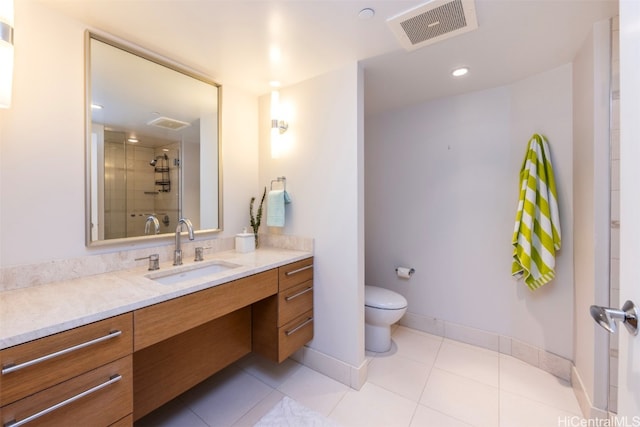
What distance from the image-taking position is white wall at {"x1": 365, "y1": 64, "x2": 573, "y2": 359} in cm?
181

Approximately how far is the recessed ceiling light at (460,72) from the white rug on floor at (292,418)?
237 centimetres

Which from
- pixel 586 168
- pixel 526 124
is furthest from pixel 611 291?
pixel 526 124

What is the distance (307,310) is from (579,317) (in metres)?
1.73

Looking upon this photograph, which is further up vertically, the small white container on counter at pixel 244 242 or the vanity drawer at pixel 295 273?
the small white container on counter at pixel 244 242

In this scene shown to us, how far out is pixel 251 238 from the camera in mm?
1974

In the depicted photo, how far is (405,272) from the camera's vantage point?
7.98 feet

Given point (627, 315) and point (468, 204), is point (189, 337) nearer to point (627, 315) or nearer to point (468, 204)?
point (627, 315)

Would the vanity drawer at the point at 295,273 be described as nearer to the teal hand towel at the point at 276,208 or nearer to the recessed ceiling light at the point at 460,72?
the teal hand towel at the point at 276,208

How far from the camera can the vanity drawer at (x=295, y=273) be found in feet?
5.46

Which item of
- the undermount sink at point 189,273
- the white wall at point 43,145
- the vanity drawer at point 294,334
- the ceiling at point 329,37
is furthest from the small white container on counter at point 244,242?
the ceiling at point 329,37

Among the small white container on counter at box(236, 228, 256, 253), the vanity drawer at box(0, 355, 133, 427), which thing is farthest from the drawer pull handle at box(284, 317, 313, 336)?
the vanity drawer at box(0, 355, 133, 427)

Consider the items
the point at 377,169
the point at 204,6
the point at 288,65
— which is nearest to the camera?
the point at 204,6

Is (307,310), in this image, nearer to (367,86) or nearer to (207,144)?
(207,144)
